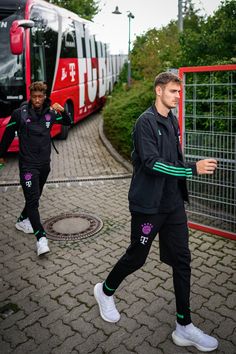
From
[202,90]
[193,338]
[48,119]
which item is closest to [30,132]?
[48,119]

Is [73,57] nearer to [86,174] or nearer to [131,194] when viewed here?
[86,174]

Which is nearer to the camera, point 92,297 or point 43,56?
point 92,297

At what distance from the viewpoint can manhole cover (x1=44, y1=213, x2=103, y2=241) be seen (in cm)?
562

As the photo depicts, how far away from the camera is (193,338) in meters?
3.32

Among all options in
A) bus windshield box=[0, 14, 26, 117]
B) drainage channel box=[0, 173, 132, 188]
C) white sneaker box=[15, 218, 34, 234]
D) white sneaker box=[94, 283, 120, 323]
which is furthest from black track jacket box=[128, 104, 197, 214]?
bus windshield box=[0, 14, 26, 117]

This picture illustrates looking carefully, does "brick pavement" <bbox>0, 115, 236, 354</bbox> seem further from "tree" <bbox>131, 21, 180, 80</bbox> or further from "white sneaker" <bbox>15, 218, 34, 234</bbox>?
"tree" <bbox>131, 21, 180, 80</bbox>

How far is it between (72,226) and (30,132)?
168 centimetres

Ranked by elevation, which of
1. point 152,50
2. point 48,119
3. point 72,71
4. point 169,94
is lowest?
point 48,119

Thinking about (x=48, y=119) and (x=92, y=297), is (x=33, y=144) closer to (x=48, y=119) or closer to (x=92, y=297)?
(x=48, y=119)

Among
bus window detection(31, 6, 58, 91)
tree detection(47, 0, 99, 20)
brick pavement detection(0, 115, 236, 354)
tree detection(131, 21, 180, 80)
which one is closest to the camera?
brick pavement detection(0, 115, 236, 354)

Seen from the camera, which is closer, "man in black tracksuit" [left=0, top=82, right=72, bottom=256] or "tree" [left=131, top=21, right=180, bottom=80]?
"man in black tracksuit" [left=0, top=82, right=72, bottom=256]

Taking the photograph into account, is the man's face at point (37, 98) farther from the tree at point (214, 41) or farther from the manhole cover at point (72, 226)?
the tree at point (214, 41)

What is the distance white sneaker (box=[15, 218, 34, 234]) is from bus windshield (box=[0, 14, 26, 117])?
407 centimetres

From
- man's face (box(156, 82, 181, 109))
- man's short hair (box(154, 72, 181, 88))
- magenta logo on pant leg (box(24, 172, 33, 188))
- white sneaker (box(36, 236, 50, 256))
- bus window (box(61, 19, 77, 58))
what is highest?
bus window (box(61, 19, 77, 58))
